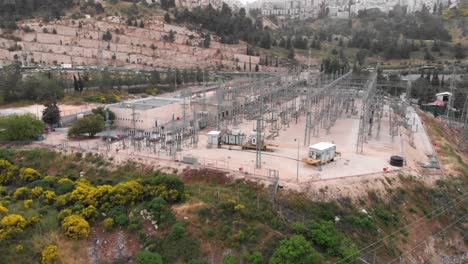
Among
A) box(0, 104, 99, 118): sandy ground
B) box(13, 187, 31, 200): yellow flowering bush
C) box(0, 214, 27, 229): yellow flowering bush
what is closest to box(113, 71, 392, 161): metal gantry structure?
box(13, 187, 31, 200): yellow flowering bush

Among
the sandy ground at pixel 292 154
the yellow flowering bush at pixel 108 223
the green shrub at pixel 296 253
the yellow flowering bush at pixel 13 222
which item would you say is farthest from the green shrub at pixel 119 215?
the green shrub at pixel 296 253

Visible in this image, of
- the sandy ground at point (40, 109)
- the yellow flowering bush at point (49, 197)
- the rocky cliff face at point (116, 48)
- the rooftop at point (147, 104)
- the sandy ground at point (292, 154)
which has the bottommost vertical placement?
the yellow flowering bush at point (49, 197)

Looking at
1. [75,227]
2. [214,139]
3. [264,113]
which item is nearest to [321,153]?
[214,139]

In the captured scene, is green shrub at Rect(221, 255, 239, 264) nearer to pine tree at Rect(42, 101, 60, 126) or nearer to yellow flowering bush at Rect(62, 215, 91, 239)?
yellow flowering bush at Rect(62, 215, 91, 239)

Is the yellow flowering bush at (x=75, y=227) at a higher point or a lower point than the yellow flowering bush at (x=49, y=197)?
lower

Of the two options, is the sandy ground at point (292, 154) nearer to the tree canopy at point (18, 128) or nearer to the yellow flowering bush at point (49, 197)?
the tree canopy at point (18, 128)

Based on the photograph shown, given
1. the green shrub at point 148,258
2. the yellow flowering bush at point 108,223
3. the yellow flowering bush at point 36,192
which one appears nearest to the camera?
the green shrub at point 148,258

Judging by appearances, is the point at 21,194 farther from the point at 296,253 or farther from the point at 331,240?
the point at 331,240

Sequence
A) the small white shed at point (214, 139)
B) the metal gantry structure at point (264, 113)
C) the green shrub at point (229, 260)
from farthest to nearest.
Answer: the metal gantry structure at point (264, 113) → the small white shed at point (214, 139) → the green shrub at point (229, 260)
